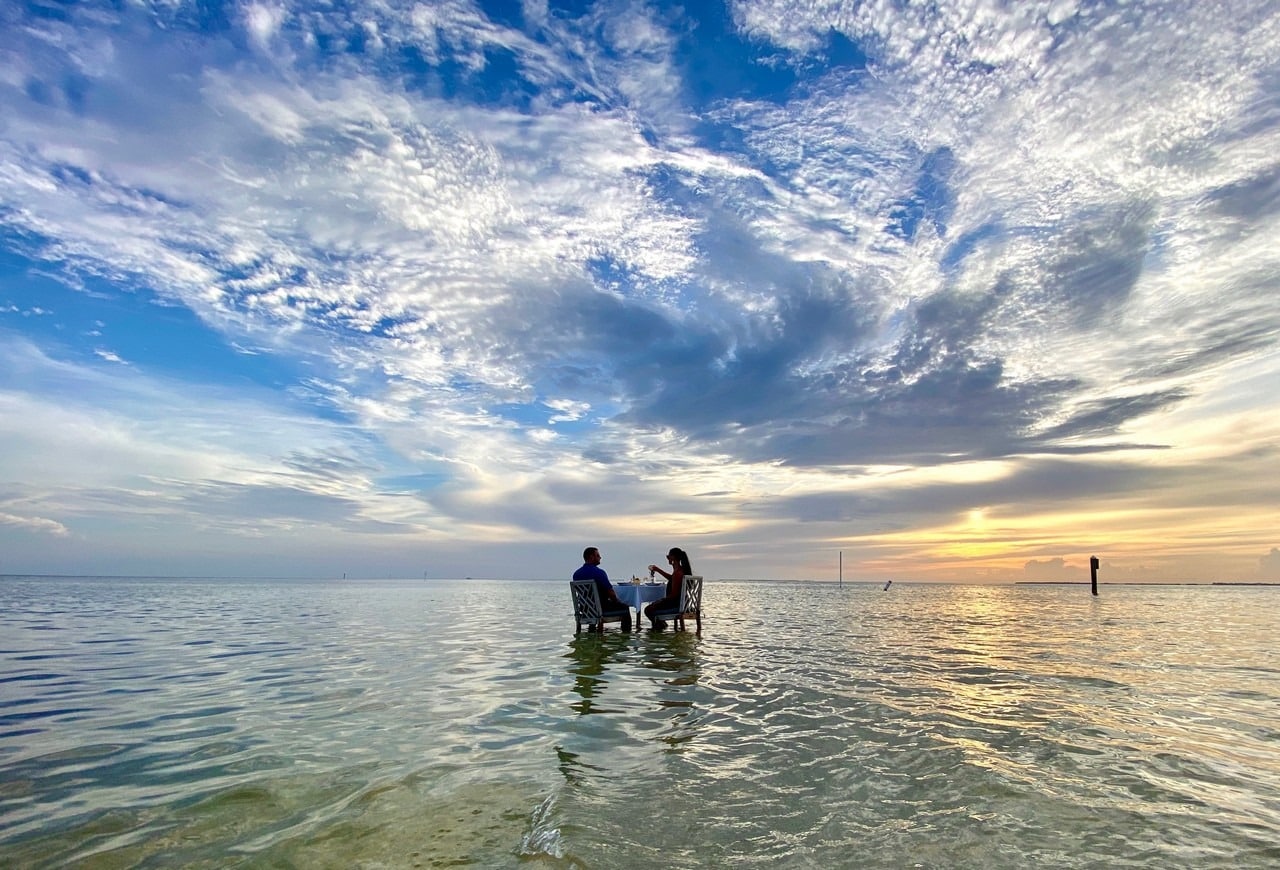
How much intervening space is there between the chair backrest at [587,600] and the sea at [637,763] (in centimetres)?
388

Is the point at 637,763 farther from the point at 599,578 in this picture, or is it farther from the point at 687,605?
the point at 687,605

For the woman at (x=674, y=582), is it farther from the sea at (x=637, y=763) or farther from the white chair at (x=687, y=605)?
the sea at (x=637, y=763)

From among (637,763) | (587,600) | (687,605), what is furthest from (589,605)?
(637,763)

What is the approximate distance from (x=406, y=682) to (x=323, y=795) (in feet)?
19.1

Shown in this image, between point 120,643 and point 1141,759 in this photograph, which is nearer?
point 1141,759

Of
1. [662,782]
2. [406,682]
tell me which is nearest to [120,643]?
[406,682]

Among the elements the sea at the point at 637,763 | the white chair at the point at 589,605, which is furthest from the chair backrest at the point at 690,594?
the sea at the point at 637,763

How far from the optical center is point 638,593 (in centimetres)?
1895

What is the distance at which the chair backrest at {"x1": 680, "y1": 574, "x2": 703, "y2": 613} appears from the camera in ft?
62.0

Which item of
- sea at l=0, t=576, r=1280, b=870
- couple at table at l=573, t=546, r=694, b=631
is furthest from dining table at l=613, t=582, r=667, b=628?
sea at l=0, t=576, r=1280, b=870

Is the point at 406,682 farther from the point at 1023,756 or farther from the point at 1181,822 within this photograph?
the point at 1181,822

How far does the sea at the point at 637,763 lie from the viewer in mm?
4223

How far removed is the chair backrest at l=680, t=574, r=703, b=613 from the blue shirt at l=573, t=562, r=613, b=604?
2.48 meters

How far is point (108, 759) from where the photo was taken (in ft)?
20.6
